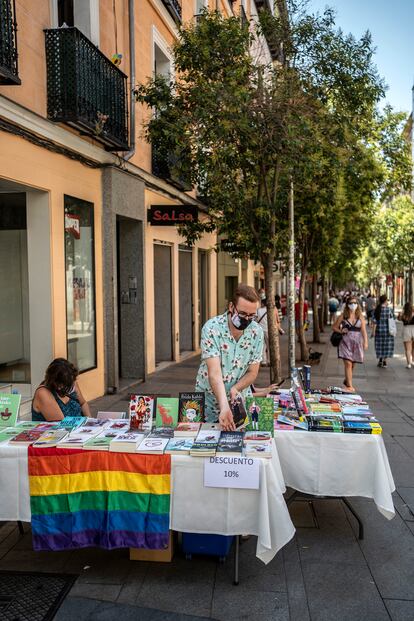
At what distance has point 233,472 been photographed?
3988 mm

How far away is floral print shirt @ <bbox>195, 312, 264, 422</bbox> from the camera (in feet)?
16.1

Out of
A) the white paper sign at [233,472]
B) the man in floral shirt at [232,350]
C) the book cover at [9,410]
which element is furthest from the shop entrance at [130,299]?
the white paper sign at [233,472]

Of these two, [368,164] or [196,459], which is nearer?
[196,459]

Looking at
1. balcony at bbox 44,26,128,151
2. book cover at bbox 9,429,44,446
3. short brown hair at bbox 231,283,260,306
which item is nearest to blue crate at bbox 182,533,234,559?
book cover at bbox 9,429,44,446

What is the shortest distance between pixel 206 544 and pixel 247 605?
2.02 ft

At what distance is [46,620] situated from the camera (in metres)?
3.71

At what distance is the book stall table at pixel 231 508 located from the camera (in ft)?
13.1

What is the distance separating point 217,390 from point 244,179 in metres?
7.22

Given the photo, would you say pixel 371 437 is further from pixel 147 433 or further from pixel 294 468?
pixel 147 433

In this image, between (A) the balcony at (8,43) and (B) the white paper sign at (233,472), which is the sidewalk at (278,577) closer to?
(B) the white paper sign at (233,472)

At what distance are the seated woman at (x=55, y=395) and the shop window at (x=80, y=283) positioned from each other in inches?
161

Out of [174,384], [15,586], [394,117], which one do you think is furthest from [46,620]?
[394,117]

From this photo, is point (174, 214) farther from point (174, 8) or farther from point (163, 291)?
point (174, 8)

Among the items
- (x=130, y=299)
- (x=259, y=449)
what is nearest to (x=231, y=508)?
(x=259, y=449)
